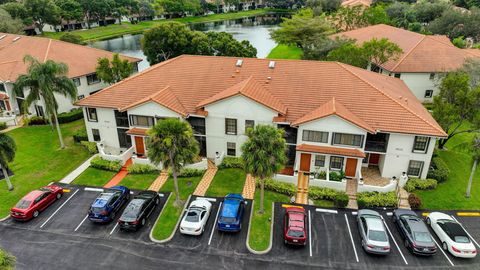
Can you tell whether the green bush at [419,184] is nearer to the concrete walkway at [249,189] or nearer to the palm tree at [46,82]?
the concrete walkway at [249,189]

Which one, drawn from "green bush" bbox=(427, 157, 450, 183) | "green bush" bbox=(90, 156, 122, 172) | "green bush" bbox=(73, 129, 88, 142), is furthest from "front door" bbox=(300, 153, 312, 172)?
"green bush" bbox=(73, 129, 88, 142)

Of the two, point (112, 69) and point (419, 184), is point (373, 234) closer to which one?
point (419, 184)

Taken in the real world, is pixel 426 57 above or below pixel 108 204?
above

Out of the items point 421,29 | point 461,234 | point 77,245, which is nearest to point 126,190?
point 77,245

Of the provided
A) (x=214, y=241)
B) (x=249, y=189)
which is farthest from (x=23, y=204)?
(x=249, y=189)

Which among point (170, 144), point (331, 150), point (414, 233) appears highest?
point (170, 144)

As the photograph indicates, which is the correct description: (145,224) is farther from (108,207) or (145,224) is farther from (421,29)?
(421,29)

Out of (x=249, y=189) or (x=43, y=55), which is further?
(x=43, y=55)
